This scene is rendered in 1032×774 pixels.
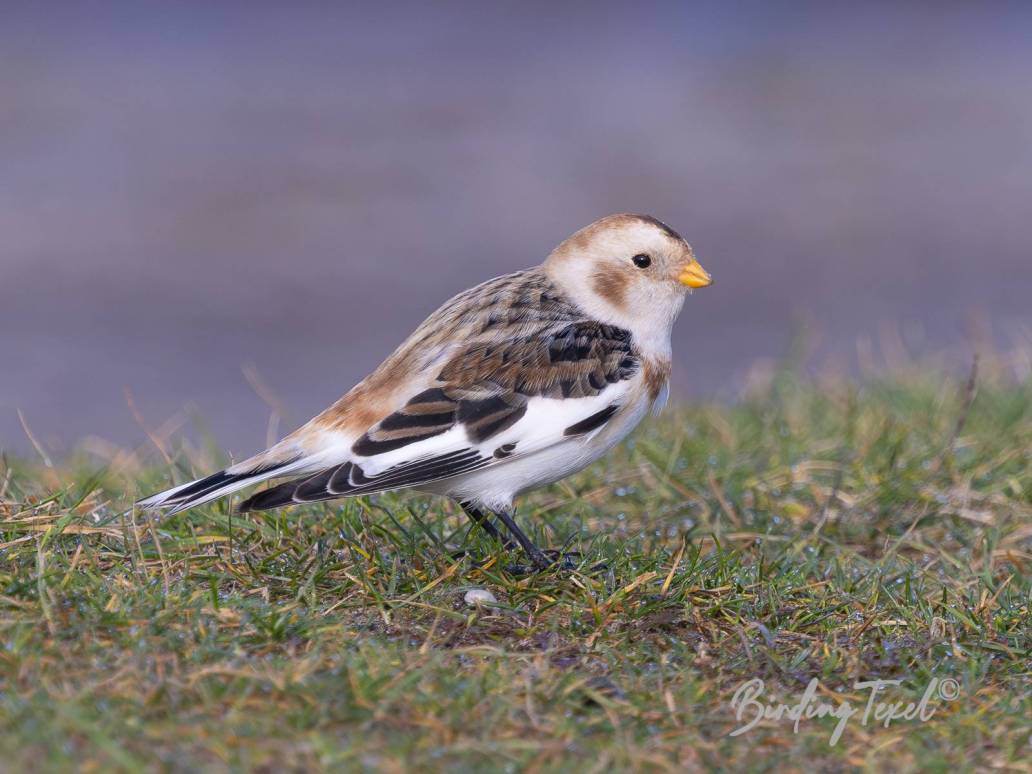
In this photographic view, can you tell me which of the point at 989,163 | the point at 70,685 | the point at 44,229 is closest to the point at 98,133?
the point at 44,229

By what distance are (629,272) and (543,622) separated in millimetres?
1403

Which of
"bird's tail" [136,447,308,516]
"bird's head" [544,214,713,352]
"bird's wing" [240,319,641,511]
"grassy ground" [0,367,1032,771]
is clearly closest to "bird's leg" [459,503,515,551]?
"grassy ground" [0,367,1032,771]

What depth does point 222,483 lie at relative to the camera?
3965 millimetres

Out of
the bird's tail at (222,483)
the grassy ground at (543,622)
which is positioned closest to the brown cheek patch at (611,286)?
the grassy ground at (543,622)

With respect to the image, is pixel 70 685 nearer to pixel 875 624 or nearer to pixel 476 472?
pixel 476 472

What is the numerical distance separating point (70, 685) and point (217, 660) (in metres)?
0.35

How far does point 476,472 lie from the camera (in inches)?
163
